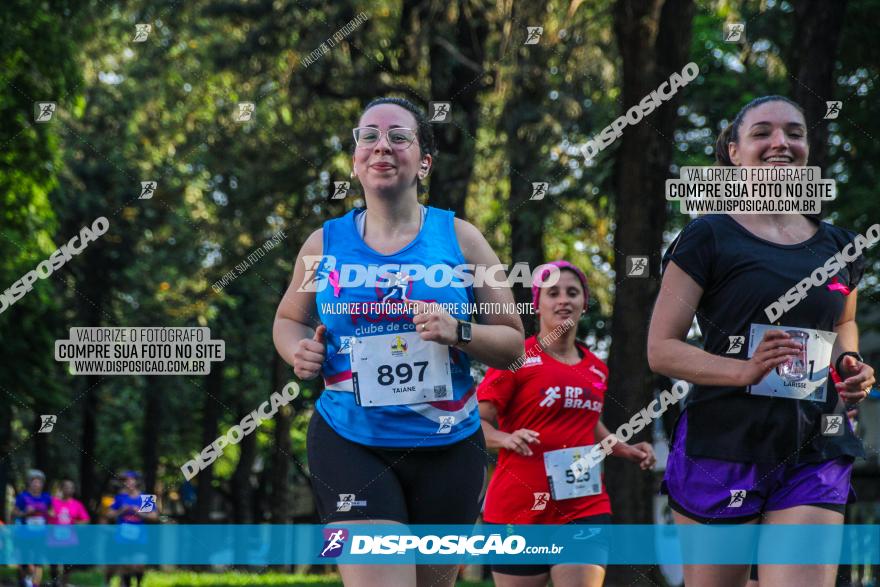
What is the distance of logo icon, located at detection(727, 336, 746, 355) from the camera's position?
4695 millimetres

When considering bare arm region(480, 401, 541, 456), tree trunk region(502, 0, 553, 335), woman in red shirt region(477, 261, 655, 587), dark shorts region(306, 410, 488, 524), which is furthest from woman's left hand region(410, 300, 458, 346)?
tree trunk region(502, 0, 553, 335)

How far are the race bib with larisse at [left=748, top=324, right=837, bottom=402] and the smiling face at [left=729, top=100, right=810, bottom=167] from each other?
1.98ft

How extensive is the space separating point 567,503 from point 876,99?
11.9 metres

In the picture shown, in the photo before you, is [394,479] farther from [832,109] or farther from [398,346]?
[832,109]

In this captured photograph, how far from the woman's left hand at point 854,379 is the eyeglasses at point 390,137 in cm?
173

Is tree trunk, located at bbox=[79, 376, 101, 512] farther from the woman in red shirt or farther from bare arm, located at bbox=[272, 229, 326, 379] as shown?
bare arm, located at bbox=[272, 229, 326, 379]

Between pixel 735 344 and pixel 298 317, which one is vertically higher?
pixel 298 317

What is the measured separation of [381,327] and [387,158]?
0.62m

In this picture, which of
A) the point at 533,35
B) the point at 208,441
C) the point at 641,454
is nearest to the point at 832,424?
the point at 641,454

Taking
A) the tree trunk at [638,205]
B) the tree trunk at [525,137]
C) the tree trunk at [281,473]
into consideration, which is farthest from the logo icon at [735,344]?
the tree trunk at [281,473]

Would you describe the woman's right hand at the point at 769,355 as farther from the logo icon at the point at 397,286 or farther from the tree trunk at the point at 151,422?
the tree trunk at the point at 151,422

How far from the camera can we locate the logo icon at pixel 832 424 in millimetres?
4680

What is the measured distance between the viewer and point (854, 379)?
4.69 meters

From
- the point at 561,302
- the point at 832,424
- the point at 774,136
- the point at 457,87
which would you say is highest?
the point at 457,87
